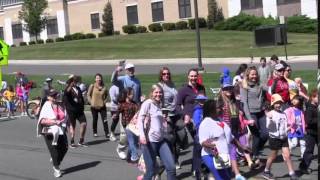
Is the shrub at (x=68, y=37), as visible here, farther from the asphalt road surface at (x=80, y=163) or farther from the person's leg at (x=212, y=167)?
the person's leg at (x=212, y=167)

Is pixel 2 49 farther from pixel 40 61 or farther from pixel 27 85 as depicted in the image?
pixel 40 61

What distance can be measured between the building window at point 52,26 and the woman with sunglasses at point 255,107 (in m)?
67.2

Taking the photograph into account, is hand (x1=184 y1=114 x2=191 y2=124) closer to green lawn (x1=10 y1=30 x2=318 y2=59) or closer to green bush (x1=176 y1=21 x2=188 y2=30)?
green lawn (x1=10 y1=30 x2=318 y2=59)

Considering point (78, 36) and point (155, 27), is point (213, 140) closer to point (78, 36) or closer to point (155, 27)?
point (155, 27)

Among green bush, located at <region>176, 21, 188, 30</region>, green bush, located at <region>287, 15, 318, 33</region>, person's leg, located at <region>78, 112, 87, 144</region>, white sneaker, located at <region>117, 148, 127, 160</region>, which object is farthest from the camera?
green bush, located at <region>176, 21, 188, 30</region>

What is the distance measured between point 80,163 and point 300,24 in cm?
4528

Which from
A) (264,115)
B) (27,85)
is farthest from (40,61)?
(264,115)

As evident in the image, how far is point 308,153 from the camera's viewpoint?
10.2 metres

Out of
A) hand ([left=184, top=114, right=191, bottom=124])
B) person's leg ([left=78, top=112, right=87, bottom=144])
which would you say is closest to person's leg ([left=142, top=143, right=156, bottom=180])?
hand ([left=184, top=114, right=191, bottom=124])

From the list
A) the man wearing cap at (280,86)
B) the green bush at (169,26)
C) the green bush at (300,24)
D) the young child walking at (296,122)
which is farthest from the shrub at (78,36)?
the young child walking at (296,122)

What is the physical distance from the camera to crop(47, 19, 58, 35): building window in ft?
251

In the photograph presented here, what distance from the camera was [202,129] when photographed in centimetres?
811

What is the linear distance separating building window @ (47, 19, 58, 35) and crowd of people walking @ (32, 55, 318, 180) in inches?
2550

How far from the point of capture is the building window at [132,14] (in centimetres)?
6959
